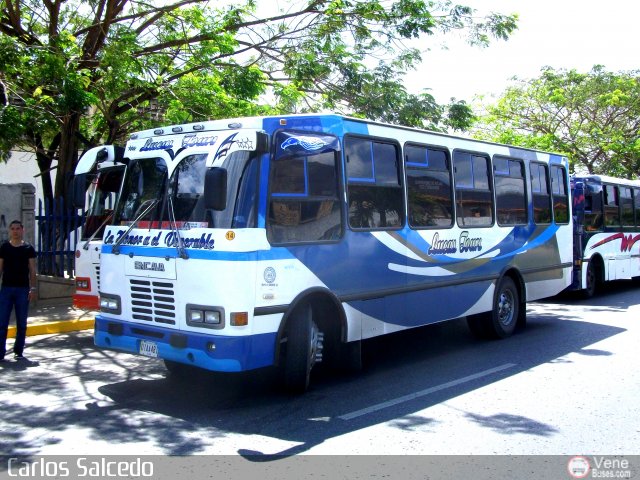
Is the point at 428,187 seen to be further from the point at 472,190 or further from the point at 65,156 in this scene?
the point at 65,156

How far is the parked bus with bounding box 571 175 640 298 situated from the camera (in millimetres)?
14898

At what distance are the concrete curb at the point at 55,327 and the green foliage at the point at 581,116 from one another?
20.2 m

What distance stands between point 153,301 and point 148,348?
Result: 46 cm

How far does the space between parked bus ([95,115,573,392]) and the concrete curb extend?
3.90m

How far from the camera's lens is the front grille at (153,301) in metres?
6.42

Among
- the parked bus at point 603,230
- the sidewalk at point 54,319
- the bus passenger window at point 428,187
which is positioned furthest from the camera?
the parked bus at point 603,230

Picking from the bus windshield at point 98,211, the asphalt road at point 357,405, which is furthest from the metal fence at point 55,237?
the asphalt road at point 357,405

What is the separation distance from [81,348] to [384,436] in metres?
5.70

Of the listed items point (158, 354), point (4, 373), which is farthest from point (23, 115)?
point (158, 354)

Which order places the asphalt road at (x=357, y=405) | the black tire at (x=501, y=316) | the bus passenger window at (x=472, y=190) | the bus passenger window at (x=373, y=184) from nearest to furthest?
the asphalt road at (x=357, y=405) < the bus passenger window at (x=373, y=184) < the bus passenger window at (x=472, y=190) < the black tire at (x=501, y=316)

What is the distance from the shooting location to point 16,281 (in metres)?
8.43

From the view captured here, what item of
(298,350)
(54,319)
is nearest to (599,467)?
(298,350)

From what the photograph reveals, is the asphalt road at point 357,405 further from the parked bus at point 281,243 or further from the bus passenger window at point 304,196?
the bus passenger window at point 304,196

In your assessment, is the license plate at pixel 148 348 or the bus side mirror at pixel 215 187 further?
the license plate at pixel 148 348
